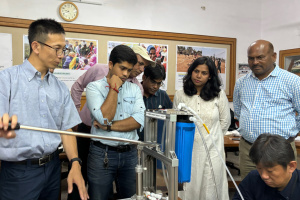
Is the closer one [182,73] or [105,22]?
[105,22]

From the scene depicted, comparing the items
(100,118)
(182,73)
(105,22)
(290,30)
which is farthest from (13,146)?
(290,30)

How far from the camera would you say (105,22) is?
3.67 metres

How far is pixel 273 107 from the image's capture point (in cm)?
202

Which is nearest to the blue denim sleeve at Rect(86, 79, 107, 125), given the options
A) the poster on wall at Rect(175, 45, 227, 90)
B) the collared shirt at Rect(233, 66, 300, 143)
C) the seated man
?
the seated man

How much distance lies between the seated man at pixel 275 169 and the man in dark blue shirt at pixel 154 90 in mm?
1087

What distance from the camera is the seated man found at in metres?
1.20

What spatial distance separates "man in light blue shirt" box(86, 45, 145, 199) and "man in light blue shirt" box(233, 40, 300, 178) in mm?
970

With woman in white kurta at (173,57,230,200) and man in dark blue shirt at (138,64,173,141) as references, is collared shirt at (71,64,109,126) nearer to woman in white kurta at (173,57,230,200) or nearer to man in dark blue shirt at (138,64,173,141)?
man in dark blue shirt at (138,64,173,141)

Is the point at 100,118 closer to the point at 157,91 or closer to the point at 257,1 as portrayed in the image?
the point at 157,91

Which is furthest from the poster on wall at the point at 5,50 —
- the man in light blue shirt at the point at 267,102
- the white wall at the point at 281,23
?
the white wall at the point at 281,23

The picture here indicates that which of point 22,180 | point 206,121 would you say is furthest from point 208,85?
point 22,180

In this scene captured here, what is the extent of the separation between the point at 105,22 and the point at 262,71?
239 centimetres

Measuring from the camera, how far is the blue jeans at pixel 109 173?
5.17 ft

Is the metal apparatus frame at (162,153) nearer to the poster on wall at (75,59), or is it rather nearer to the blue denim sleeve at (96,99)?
the blue denim sleeve at (96,99)
